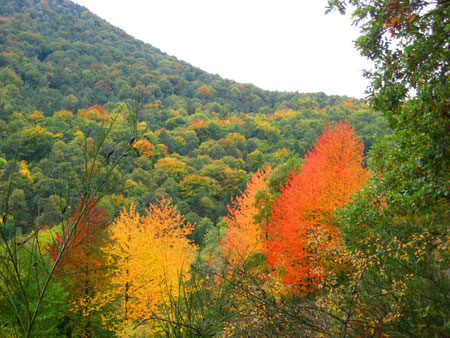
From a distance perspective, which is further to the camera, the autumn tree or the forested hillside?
the forested hillside

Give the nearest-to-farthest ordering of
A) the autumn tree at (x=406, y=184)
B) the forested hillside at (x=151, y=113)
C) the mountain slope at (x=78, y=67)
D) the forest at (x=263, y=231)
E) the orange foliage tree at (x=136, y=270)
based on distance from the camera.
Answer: the forest at (x=263, y=231) < the autumn tree at (x=406, y=184) < the orange foliage tree at (x=136, y=270) < the forested hillside at (x=151, y=113) < the mountain slope at (x=78, y=67)

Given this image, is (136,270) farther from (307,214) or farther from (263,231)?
(307,214)

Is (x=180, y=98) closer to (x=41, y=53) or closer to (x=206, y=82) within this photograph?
(x=206, y=82)

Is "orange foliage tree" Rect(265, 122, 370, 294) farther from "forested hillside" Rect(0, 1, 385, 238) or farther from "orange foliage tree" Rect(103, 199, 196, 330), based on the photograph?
"orange foliage tree" Rect(103, 199, 196, 330)

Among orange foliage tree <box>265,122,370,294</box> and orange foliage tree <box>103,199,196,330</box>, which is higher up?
orange foliage tree <box>265,122,370,294</box>

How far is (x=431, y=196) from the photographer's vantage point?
3852mm

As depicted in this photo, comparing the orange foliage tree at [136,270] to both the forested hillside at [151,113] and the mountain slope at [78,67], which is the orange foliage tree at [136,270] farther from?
the mountain slope at [78,67]

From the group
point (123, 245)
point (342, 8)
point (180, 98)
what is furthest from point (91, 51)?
point (342, 8)

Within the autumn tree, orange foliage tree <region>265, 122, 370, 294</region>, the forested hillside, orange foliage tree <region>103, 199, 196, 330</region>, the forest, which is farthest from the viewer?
the forested hillside

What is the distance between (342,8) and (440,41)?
1.84 meters

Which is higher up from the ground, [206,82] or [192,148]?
[206,82]

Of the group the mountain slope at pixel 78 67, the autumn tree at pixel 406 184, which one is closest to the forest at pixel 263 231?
the autumn tree at pixel 406 184

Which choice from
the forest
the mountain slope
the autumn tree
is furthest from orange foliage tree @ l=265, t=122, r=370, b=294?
the mountain slope

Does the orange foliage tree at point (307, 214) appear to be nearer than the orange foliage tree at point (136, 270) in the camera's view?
Yes
